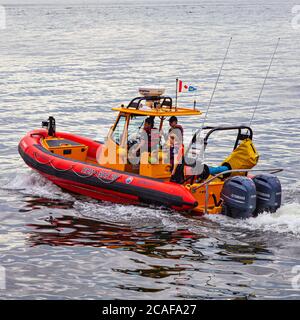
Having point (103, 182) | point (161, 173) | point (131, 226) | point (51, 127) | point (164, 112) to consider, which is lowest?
point (131, 226)

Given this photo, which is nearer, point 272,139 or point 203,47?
point 272,139

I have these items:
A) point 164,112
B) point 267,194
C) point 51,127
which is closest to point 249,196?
point 267,194

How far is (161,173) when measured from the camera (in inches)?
572

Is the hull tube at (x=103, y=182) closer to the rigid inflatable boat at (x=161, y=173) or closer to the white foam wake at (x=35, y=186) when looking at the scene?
the rigid inflatable boat at (x=161, y=173)

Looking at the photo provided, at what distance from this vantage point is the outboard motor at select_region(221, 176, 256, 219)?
A: 12.9m

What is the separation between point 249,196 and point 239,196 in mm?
166

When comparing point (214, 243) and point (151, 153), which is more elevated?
point (151, 153)

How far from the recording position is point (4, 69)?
38.9 m

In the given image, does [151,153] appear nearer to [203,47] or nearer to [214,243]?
[214,243]

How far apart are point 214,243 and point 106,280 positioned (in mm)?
2168

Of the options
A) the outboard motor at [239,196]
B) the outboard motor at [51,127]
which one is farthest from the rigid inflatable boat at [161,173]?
the outboard motor at [51,127]

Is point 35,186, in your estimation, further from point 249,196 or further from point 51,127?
point 249,196

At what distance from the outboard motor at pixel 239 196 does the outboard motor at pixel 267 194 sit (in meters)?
0.26

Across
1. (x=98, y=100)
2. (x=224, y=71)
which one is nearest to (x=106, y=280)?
(x=98, y=100)
